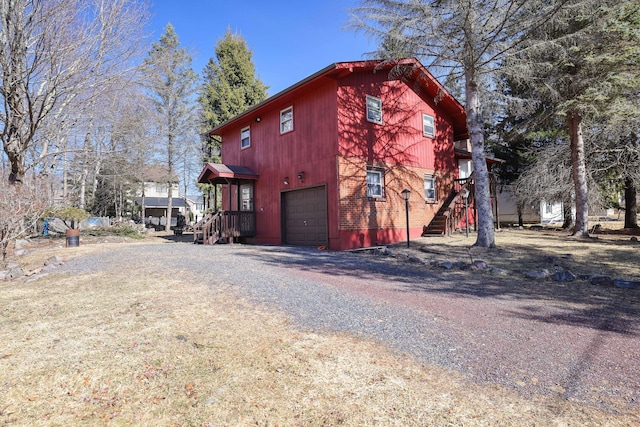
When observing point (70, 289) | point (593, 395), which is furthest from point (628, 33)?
point (70, 289)

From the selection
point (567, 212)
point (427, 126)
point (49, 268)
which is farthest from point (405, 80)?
point (49, 268)

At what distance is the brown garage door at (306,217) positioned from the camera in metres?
11.9

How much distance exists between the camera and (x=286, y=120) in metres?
13.3

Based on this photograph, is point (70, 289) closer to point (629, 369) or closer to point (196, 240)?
point (629, 369)

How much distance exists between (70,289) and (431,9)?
10.6 metres

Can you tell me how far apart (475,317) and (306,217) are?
28.3ft

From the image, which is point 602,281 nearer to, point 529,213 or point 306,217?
point 306,217

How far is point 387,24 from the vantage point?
10.4 meters

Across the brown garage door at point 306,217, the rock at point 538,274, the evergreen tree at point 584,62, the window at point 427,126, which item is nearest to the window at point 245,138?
the brown garage door at point 306,217

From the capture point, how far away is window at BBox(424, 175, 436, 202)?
1415 centimetres

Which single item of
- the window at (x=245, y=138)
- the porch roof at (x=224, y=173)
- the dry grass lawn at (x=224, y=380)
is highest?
the window at (x=245, y=138)

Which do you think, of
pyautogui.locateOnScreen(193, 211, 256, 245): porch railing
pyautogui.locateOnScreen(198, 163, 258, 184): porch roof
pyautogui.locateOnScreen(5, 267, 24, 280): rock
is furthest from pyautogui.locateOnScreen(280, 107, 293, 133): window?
pyautogui.locateOnScreen(5, 267, 24, 280): rock

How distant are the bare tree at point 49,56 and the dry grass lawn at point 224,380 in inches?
305

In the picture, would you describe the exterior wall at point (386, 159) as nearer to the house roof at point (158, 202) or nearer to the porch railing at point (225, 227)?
the porch railing at point (225, 227)
